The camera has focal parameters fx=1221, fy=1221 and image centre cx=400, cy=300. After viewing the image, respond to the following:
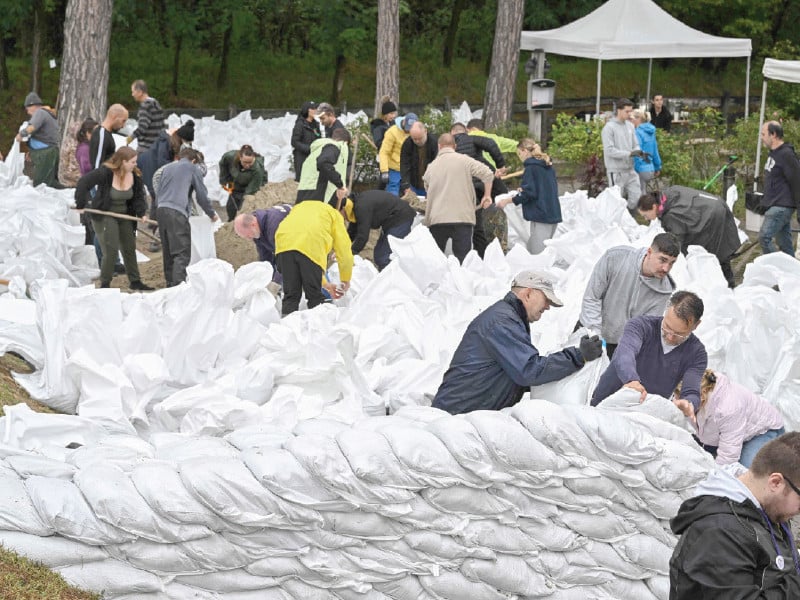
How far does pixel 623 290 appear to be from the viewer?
6234 mm

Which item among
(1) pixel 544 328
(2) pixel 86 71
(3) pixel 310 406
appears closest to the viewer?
(3) pixel 310 406

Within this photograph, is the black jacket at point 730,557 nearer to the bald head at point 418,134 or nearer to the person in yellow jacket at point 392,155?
the bald head at point 418,134

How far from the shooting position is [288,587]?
4355 millimetres

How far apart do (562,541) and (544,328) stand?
301 centimetres

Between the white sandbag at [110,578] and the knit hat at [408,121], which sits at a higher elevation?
the knit hat at [408,121]

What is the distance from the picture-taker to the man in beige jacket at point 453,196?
973 centimetres

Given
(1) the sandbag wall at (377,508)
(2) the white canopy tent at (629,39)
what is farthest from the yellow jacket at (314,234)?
(2) the white canopy tent at (629,39)

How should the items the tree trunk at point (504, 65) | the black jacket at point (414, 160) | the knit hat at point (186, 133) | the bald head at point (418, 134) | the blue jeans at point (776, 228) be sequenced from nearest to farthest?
1. the blue jeans at point (776, 228)
2. the knit hat at point (186, 133)
3. the bald head at point (418, 134)
4. the black jacket at point (414, 160)
5. the tree trunk at point (504, 65)

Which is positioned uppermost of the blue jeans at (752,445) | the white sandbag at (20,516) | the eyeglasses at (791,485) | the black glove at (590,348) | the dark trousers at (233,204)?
the eyeglasses at (791,485)

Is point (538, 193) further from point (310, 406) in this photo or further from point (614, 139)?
point (310, 406)

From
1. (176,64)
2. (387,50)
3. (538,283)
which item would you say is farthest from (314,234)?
(176,64)

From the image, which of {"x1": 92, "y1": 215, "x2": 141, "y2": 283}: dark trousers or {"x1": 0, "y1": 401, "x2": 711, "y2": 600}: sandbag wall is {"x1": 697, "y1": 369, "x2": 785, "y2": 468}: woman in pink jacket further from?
{"x1": 92, "y1": 215, "x2": 141, "y2": 283}: dark trousers

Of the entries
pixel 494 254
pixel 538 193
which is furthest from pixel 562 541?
pixel 538 193

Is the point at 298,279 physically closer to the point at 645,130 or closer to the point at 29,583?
the point at 29,583
